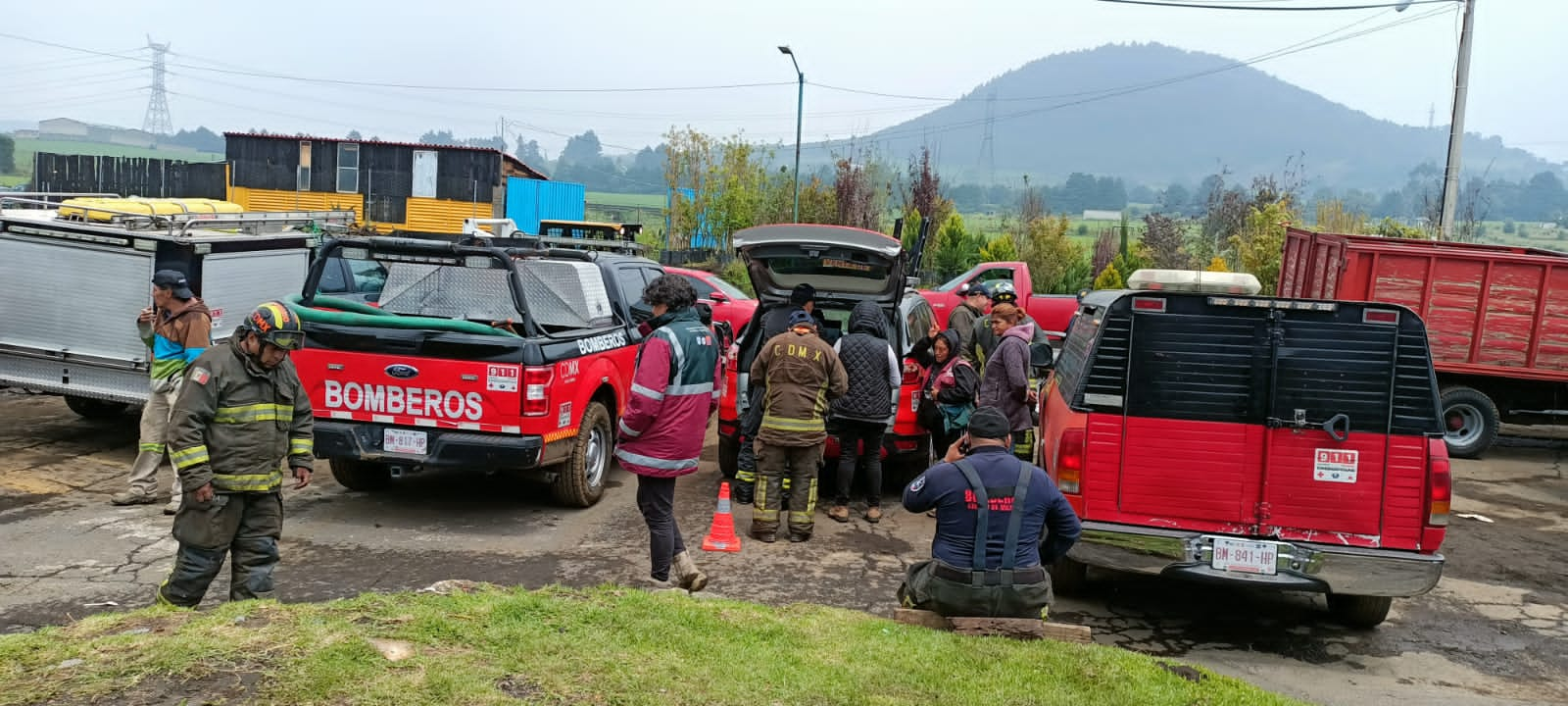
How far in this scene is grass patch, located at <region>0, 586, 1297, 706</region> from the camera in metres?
4.01

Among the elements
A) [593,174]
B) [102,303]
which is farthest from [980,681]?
[593,174]

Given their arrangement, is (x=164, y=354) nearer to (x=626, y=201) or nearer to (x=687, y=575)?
(x=687, y=575)

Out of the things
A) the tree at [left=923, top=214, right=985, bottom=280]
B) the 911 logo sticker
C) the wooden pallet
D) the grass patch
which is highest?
the tree at [left=923, top=214, right=985, bottom=280]

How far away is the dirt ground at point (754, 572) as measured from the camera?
20.7ft

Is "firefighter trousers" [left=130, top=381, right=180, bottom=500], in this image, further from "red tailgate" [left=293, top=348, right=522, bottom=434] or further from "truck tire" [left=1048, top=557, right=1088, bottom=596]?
"truck tire" [left=1048, top=557, right=1088, bottom=596]

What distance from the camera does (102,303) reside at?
9.71 metres

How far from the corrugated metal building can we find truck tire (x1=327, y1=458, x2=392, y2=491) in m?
30.9

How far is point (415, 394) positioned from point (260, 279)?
399 centimetres

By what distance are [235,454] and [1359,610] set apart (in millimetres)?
6268

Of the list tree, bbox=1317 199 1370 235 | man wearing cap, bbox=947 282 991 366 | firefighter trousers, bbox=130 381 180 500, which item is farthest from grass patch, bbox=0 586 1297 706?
tree, bbox=1317 199 1370 235

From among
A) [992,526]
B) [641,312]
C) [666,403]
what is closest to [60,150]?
[641,312]

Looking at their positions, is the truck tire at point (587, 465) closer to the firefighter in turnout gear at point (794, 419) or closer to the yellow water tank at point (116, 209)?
the firefighter in turnout gear at point (794, 419)

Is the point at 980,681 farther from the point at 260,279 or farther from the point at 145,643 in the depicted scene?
the point at 260,279

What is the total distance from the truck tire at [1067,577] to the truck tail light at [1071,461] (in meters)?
0.82
